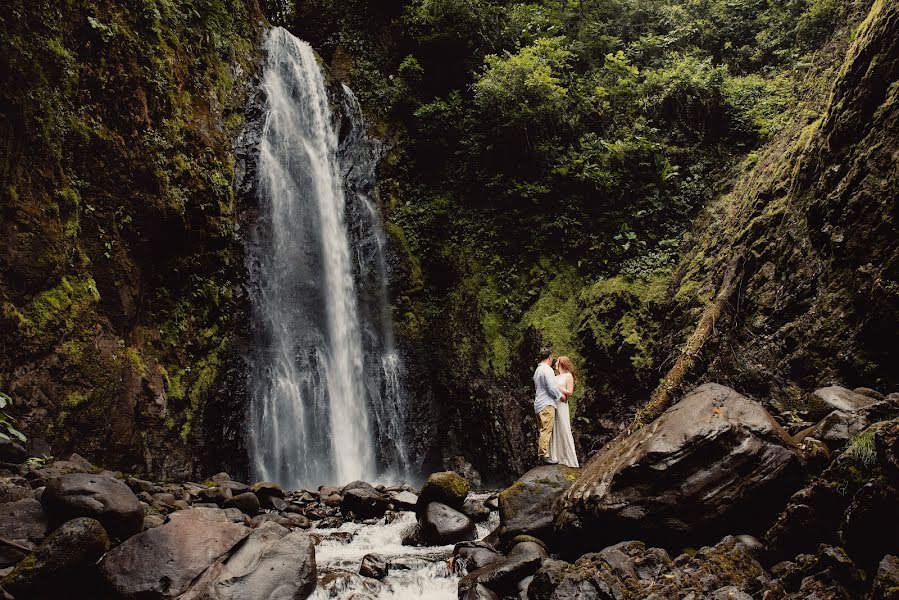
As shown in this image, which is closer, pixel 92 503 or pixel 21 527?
pixel 21 527

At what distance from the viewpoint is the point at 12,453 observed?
261 inches

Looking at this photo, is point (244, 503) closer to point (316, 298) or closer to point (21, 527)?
point (21, 527)

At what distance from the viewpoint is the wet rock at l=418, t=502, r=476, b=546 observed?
24.4ft

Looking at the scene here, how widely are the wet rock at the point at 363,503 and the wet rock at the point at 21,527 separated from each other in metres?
4.90

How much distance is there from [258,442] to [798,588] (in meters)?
10.1

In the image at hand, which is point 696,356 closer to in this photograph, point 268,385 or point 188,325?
point 268,385

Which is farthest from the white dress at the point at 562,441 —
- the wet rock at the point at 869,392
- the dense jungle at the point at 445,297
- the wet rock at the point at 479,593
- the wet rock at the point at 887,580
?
the wet rock at the point at 887,580

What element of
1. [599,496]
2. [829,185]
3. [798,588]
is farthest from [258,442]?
[829,185]

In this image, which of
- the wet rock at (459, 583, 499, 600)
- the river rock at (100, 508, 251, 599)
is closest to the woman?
the wet rock at (459, 583, 499, 600)

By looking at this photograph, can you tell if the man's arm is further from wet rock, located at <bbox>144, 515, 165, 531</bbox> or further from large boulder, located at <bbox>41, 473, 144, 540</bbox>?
large boulder, located at <bbox>41, 473, 144, 540</bbox>

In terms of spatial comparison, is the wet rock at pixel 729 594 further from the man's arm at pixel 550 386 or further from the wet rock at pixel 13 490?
the wet rock at pixel 13 490

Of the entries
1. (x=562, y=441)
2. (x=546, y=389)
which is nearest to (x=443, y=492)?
(x=562, y=441)

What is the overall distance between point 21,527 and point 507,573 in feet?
15.2

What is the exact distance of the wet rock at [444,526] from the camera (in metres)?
7.44
